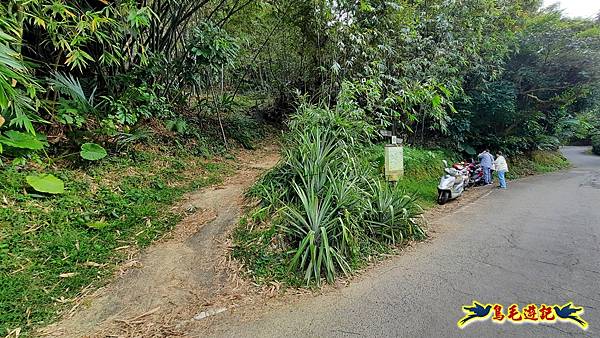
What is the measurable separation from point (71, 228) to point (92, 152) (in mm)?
1611

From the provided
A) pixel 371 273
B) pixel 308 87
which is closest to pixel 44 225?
pixel 371 273

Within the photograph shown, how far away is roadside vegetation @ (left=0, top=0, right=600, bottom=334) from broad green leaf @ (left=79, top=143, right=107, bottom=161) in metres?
0.02

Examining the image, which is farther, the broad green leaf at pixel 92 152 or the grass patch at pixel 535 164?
the grass patch at pixel 535 164

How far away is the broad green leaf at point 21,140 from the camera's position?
11.7ft

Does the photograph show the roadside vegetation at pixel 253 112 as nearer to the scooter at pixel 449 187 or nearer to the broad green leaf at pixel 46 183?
the broad green leaf at pixel 46 183

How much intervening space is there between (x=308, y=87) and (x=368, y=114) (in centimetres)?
318

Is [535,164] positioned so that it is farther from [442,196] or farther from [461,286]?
[461,286]

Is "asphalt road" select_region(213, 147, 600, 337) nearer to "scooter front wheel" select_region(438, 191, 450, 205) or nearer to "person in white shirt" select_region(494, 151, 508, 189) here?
"scooter front wheel" select_region(438, 191, 450, 205)

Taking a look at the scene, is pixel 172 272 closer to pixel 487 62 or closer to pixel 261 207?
pixel 261 207

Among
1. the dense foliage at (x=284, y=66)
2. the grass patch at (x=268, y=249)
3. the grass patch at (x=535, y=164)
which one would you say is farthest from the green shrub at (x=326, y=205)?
the grass patch at (x=535, y=164)

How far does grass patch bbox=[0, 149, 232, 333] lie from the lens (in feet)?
7.79

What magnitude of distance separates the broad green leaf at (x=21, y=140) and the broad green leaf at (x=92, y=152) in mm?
524

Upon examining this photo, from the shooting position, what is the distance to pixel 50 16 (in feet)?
11.4

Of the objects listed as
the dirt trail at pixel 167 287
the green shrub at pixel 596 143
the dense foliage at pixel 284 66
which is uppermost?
the dense foliage at pixel 284 66
